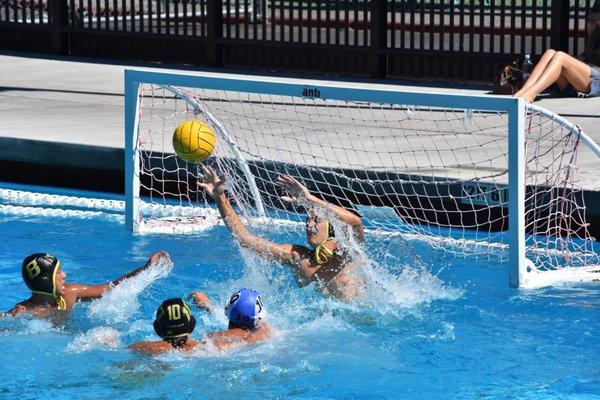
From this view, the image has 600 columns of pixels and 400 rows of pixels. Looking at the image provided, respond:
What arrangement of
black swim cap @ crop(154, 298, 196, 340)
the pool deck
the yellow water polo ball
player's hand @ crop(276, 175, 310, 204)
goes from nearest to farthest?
black swim cap @ crop(154, 298, 196, 340)
player's hand @ crop(276, 175, 310, 204)
the yellow water polo ball
the pool deck

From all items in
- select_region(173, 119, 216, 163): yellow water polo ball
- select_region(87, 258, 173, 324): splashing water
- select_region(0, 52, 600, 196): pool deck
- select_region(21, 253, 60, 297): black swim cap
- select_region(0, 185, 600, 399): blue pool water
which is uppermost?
select_region(173, 119, 216, 163): yellow water polo ball

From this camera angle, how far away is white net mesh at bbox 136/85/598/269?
407 inches

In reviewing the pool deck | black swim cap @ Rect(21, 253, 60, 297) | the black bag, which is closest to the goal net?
the pool deck

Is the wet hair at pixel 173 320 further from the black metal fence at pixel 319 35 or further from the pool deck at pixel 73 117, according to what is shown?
the black metal fence at pixel 319 35

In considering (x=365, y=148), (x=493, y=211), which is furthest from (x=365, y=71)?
(x=493, y=211)

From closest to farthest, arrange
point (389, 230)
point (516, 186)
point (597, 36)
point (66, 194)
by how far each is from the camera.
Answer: point (516, 186) → point (389, 230) → point (597, 36) → point (66, 194)

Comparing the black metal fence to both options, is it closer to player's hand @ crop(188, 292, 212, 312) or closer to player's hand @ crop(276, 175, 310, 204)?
player's hand @ crop(276, 175, 310, 204)

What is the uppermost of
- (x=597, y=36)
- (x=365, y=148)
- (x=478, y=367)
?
(x=597, y=36)

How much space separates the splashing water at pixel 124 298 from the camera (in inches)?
328

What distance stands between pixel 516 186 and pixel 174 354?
2803 millimetres

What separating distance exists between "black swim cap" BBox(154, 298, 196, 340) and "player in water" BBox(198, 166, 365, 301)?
3.79 ft

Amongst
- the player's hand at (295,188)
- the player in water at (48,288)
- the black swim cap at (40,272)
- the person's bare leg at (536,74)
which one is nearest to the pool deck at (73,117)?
the person's bare leg at (536,74)

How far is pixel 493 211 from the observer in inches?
436

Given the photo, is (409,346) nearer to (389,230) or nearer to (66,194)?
(389,230)
